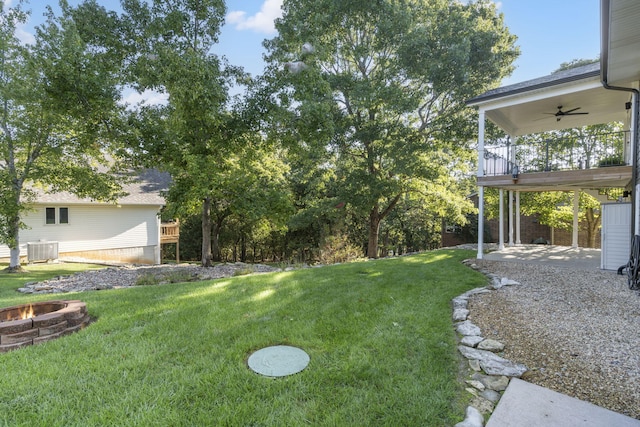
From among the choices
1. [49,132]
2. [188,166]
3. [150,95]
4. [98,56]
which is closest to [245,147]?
[188,166]

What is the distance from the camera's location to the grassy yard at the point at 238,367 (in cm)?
225

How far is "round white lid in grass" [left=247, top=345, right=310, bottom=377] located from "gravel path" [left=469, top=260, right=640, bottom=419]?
2.03 m

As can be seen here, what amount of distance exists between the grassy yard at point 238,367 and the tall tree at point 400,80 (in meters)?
7.07

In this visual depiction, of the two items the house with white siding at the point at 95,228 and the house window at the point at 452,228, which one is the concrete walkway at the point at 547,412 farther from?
the house window at the point at 452,228

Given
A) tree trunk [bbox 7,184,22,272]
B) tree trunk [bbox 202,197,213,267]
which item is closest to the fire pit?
tree trunk [bbox 202,197,213,267]

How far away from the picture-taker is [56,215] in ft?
46.7

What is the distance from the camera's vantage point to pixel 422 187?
43.7 ft

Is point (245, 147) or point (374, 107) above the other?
point (374, 107)

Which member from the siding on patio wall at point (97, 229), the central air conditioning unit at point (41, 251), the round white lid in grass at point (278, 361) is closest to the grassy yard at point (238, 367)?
the round white lid in grass at point (278, 361)

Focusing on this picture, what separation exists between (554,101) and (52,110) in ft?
46.6

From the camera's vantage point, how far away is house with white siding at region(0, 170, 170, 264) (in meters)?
13.4

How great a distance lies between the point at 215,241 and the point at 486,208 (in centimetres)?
1476

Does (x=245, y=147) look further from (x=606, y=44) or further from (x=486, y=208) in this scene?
(x=486, y=208)

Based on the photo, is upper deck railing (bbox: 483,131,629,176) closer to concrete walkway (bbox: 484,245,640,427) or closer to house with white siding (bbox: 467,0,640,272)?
house with white siding (bbox: 467,0,640,272)
